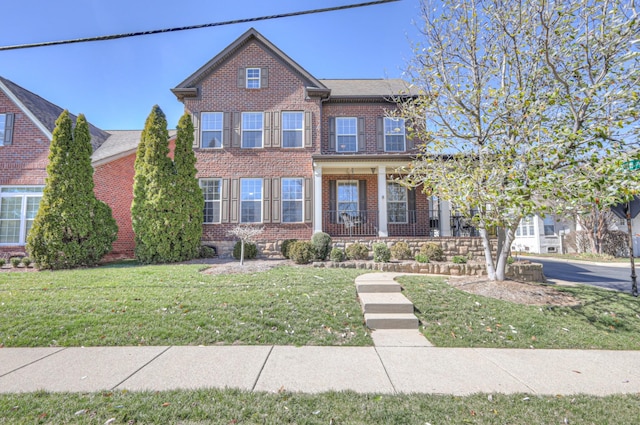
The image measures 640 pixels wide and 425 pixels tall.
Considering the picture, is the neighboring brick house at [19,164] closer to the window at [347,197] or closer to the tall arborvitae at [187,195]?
the tall arborvitae at [187,195]

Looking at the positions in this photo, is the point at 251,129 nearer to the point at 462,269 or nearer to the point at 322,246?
the point at 322,246

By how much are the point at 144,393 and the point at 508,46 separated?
329 inches

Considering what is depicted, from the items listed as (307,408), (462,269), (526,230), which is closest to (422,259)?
(462,269)

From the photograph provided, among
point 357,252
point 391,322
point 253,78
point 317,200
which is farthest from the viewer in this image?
point 253,78

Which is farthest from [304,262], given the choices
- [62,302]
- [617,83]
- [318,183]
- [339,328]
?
[617,83]

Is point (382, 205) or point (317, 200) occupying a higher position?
point (317, 200)

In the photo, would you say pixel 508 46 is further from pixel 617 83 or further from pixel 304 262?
pixel 304 262

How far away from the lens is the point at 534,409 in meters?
2.55

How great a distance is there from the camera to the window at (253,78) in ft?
40.3

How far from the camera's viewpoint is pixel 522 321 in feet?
15.7

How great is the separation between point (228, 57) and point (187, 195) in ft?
20.2

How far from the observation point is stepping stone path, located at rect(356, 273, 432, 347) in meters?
4.29

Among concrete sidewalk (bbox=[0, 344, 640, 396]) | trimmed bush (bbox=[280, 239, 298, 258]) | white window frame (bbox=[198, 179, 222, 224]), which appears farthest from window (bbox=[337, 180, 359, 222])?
concrete sidewalk (bbox=[0, 344, 640, 396])

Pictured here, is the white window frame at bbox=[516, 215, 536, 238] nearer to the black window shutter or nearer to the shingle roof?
the shingle roof
